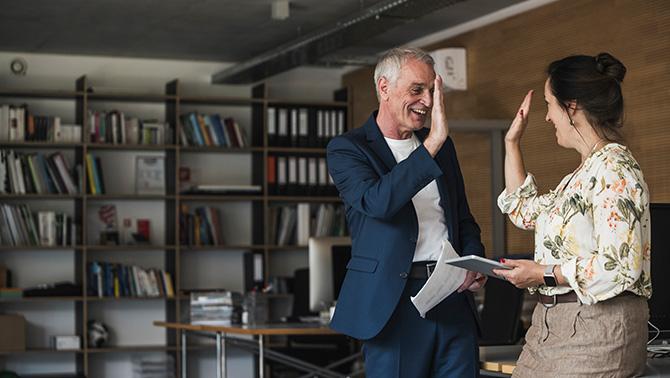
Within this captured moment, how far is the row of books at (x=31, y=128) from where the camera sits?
26.1 ft

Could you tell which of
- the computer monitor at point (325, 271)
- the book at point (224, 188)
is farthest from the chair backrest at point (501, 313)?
the book at point (224, 188)

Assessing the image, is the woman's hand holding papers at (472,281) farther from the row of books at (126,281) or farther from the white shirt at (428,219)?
the row of books at (126,281)

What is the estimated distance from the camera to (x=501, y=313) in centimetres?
426

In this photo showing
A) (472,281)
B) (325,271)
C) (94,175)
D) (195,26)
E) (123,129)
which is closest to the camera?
(472,281)

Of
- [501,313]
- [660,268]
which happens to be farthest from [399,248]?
[501,313]

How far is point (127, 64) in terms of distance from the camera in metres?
8.61

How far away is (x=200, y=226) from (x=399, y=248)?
5921 mm

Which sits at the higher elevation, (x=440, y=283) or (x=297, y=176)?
(x=297, y=176)

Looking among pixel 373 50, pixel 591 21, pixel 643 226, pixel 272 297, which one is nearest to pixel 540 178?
pixel 591 21

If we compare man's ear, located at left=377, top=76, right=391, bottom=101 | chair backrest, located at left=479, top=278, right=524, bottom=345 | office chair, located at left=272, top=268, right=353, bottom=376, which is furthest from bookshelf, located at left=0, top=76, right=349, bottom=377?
man's ear, located at left=377, top=76, right=391, bottom=101

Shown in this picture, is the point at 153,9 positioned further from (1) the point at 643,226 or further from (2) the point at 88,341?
(1) the point at 643,226

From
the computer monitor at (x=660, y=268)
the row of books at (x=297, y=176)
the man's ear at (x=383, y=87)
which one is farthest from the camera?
the row of books at (x=297, y=176)

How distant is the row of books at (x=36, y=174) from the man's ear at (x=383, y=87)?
5665 millimetres

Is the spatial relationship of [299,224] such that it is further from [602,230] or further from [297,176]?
[602,230]
